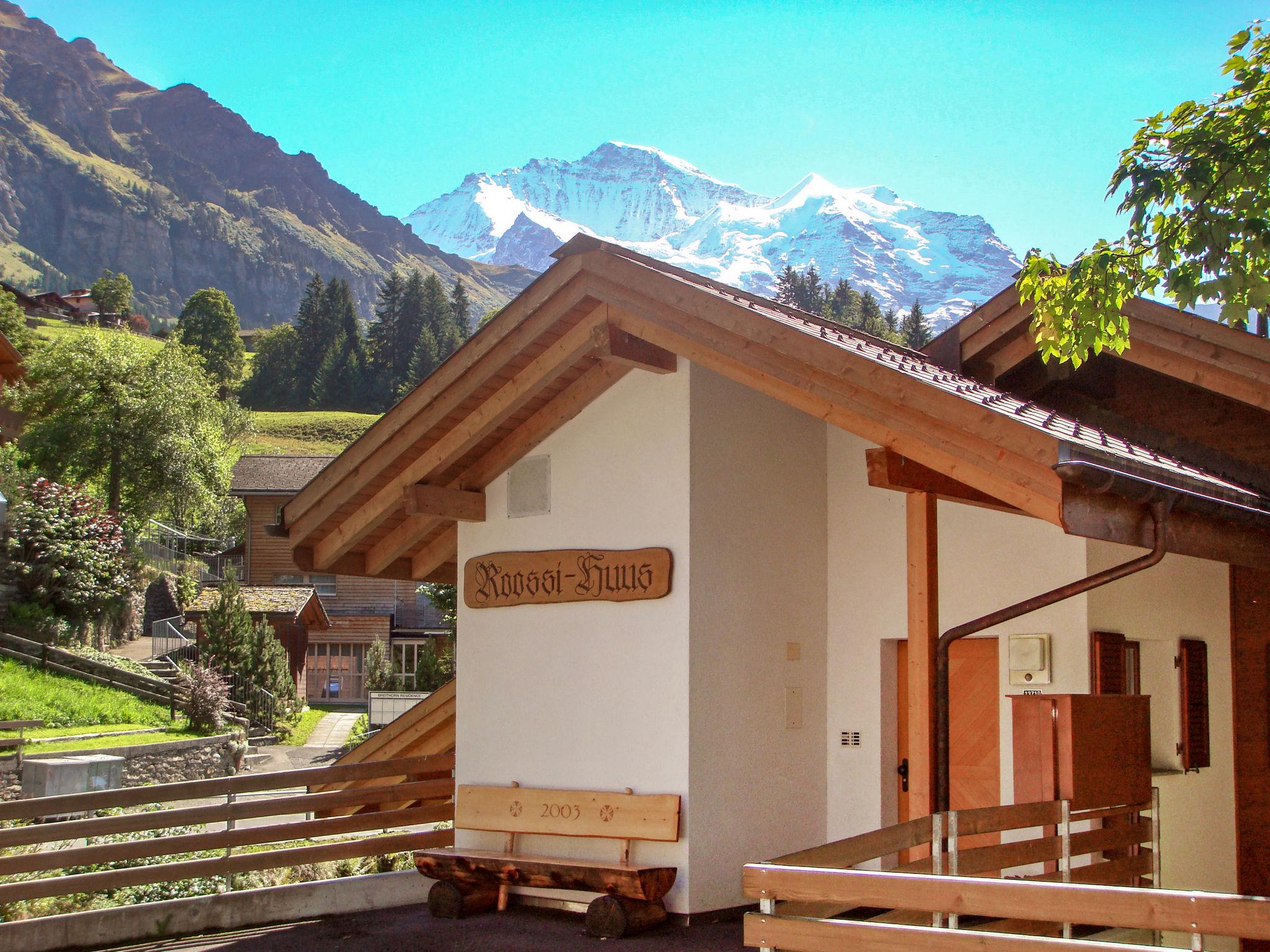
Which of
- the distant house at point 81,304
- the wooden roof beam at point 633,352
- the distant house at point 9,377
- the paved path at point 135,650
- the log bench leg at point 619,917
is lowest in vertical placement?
the log bench leg at point 619,917

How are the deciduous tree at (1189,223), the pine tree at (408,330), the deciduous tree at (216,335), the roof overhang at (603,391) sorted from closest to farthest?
the deciduous tree at (1189,223) < the roof overhang at (603,391) < the pine tree at (408,330) < the deciduous tree at (216,335)

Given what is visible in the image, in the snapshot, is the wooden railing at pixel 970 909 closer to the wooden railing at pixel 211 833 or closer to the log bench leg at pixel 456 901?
the log bench leg at pixel 456 901

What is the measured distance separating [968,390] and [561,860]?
4.29 meters

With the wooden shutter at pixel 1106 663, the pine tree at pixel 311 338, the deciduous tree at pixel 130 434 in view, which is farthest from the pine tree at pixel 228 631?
the pine tree at pixel 311 338

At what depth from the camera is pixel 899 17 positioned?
Answer: 10820mm

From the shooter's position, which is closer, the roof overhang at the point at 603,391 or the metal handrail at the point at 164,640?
the roof overhang at the point at 603,391

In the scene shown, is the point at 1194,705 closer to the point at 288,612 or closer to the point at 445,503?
the point at 445,503

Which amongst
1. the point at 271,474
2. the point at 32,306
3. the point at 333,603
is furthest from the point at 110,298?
the point at 333,603

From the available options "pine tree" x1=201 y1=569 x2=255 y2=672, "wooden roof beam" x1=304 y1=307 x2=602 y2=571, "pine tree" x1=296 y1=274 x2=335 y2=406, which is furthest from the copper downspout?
"pine tree" x1=296 y1=274 x2=335 y2=406

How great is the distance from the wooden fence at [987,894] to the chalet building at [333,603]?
105 feet

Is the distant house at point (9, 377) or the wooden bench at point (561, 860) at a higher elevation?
the distant house at point (9, 377)

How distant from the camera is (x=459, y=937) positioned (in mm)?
8156

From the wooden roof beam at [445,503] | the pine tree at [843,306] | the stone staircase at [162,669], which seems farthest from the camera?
the pine tree at [843,306]

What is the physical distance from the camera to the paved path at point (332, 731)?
102 feet
